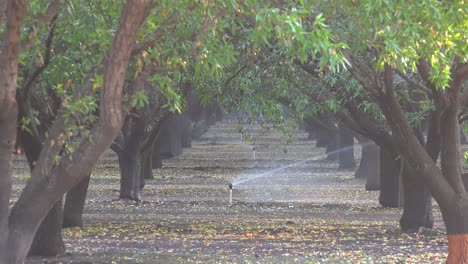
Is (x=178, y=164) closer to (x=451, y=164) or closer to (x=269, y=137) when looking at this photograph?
(x=269, y=137)

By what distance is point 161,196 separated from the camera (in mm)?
31469

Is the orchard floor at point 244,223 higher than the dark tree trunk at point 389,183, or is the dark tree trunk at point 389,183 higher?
the dark tree trunk at point 389,183

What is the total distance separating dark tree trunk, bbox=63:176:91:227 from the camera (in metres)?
20.1

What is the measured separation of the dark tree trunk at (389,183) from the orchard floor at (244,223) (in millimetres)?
551

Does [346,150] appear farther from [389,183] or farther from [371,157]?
[389,183]

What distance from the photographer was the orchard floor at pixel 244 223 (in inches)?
659

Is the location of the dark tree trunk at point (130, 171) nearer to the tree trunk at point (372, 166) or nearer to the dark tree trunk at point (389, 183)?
the dark tree trunk at point (389, 183)

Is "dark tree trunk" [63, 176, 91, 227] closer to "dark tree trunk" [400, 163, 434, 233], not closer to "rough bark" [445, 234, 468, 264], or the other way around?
"dark tree trunk" [400, 163, 434, 233]

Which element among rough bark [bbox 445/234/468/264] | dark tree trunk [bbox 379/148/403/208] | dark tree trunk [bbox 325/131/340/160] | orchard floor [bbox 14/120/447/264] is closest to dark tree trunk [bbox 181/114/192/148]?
orchard floor [bbox 14/120/447/264]

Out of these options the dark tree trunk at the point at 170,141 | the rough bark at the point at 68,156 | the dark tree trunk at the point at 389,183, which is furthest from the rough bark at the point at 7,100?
the dark tree trunk at the point at 170,141

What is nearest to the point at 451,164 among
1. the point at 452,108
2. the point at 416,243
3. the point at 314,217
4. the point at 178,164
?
the point at 452,108

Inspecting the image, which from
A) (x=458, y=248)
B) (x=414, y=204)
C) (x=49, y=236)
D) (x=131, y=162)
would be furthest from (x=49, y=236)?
(x=131, y=162)

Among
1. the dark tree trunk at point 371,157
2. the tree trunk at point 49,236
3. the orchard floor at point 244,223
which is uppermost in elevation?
the dark tree trunk at point 371,157

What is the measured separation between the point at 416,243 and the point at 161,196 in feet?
45.9
